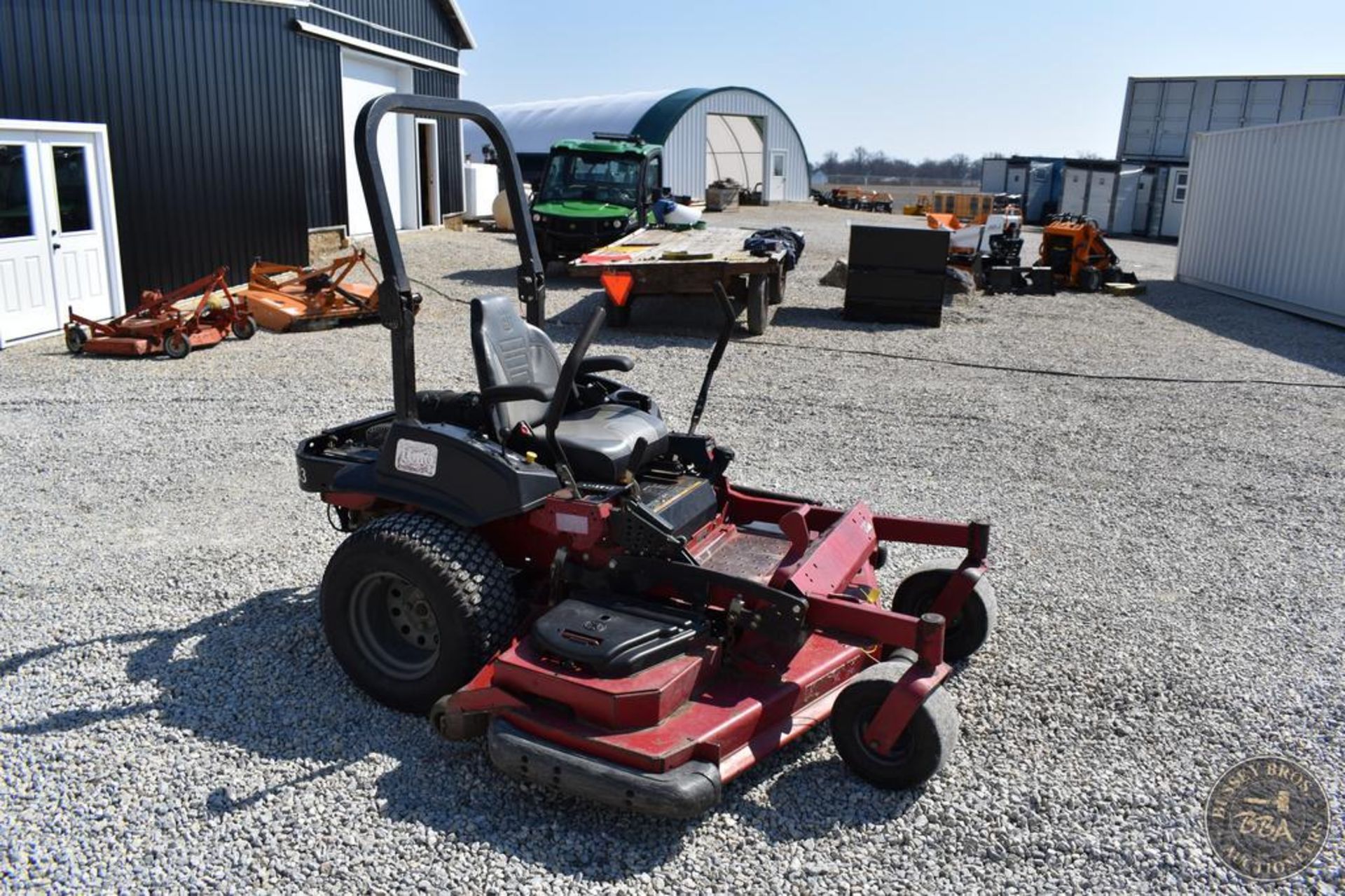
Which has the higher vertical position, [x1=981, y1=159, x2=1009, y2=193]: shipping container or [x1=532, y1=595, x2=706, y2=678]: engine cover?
[x1=981, y1=159, x2=1009, y2=193]: shipping container

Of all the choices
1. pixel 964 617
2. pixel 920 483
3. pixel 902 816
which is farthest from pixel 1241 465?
pixel 902 816

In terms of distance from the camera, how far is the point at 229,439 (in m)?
7.76

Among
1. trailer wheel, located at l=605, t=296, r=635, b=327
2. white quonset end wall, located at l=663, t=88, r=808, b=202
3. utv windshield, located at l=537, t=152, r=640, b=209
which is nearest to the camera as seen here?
trailer wheel, located at l=605, t=296, r=635, b=327

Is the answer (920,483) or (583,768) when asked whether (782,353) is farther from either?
(583,768)

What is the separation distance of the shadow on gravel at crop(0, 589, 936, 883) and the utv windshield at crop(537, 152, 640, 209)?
14.1 meters

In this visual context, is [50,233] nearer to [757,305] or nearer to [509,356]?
[757,305]

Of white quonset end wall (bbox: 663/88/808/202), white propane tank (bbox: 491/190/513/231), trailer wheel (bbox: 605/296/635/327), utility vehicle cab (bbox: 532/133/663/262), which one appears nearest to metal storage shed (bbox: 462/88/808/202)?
white quonset end wall (bbox: 663/88/808/202)

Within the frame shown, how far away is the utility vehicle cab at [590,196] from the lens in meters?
17.0

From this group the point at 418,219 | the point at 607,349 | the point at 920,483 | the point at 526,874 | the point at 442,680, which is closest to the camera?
the point at 526,874

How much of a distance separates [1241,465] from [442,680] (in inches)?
253

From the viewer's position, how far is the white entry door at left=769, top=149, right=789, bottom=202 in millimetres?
39812

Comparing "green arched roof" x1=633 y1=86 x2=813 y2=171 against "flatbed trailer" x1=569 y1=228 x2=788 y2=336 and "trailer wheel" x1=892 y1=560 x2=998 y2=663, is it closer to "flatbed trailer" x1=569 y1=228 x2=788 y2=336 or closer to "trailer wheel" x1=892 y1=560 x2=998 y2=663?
"flatbed trailer" x1=569 y1=228 x2=788 y2=336

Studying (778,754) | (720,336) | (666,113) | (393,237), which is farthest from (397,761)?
(666,113)

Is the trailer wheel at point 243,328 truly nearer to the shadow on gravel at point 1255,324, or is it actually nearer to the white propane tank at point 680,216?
the white propane tank at point 680,216
